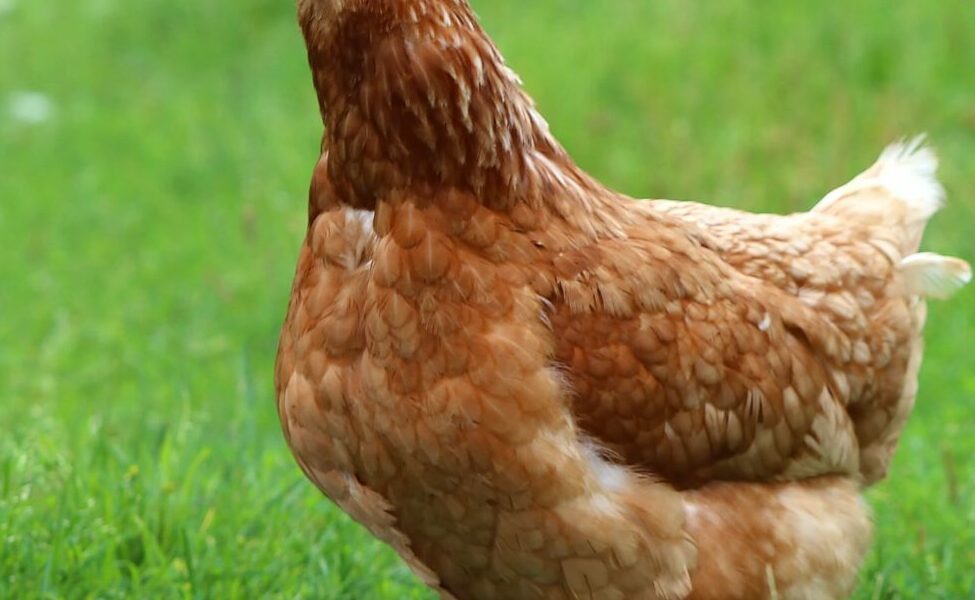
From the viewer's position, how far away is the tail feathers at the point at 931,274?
3.55 m

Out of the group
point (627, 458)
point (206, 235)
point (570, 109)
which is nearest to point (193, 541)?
point (627, 458)

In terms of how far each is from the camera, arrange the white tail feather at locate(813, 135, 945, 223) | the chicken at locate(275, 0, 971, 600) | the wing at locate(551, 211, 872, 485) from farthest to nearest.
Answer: the white tail feather at locate(813, 135, 945, 223) < the wing at locate(551, 211, 872, 485) < the chicken at locate(275, 0, 971, 600)

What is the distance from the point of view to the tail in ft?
12.1

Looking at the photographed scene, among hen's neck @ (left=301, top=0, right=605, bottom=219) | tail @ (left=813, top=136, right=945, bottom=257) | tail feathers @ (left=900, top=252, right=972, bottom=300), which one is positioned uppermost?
hen's neck @ (left=301, top=0, right=605, bottom=219)

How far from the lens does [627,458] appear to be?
2854 millimetres

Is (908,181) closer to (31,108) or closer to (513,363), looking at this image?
(513,363)

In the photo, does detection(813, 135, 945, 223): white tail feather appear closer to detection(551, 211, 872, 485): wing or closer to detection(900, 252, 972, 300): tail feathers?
detection(900, 252, 972, 300): tail feathers

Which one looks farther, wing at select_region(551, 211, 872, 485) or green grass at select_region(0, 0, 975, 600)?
green grass at select_region(0, 0, 975, 600)

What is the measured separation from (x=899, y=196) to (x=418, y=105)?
1.65 metres

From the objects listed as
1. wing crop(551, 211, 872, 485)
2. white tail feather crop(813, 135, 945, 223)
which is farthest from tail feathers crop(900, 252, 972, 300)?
wing crop(551, 211, 872, 485)

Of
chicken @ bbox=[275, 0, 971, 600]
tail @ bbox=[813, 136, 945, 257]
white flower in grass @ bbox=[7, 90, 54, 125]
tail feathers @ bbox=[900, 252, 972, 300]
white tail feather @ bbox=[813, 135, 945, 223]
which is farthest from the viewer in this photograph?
white flower in grass @ bbox=[7, 90, 54, 125]

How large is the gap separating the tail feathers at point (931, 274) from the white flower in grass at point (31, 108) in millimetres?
6248

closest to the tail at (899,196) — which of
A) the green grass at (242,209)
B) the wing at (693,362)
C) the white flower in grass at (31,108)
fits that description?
the wing at (693,362)

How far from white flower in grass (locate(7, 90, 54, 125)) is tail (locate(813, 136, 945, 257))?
5.96m
